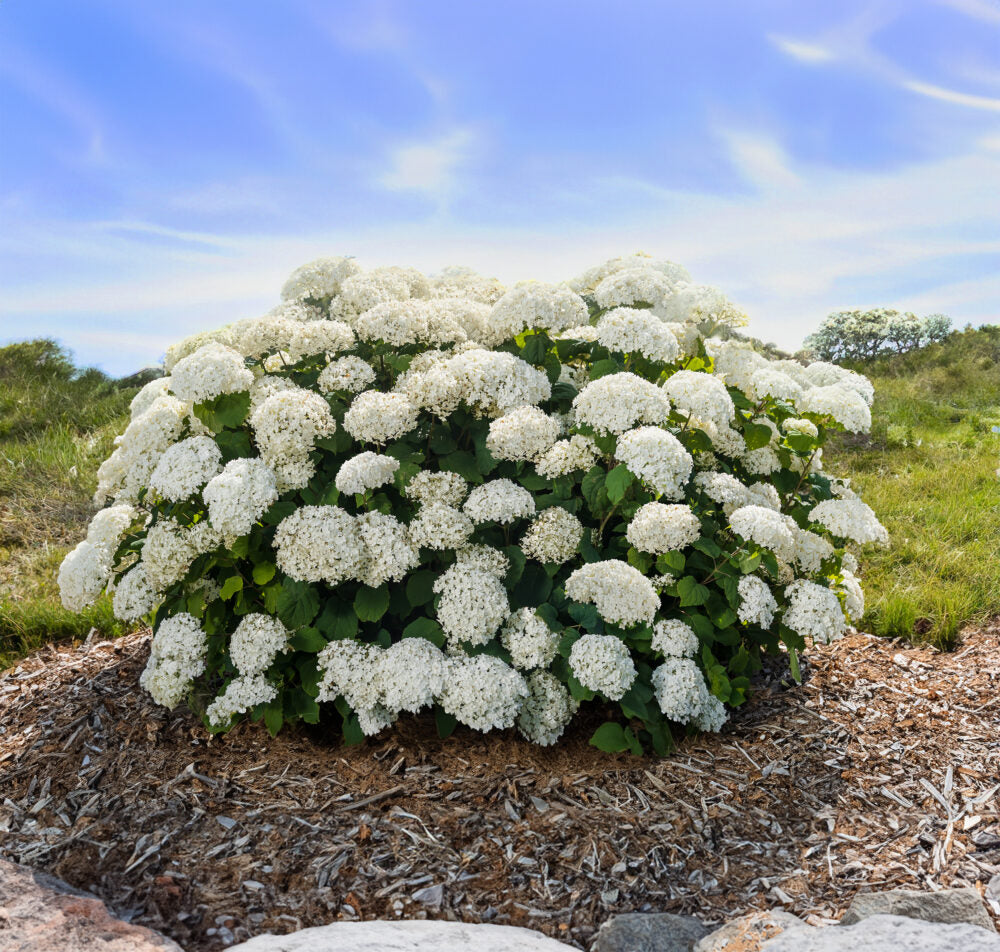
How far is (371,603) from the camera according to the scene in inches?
181

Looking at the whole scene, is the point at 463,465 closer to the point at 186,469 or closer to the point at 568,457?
the point at 568,457

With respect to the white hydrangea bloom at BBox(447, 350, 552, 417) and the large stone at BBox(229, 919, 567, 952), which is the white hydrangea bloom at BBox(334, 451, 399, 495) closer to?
the white hydrangea bloom at BBox(447, 350, 552, 417)

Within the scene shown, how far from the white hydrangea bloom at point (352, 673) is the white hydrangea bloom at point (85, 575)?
6.11 ft

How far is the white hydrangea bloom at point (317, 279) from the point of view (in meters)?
6.14

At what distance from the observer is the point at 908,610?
22.9 ft

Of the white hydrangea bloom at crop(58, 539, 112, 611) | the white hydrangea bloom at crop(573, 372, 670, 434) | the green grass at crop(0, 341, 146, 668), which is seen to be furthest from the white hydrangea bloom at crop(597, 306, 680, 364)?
the green grass at crop(0, 341, 146, 668)

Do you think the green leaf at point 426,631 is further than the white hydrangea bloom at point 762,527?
Yes

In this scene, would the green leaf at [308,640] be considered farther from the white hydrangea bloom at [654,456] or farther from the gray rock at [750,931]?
the gray rock at [750,931]

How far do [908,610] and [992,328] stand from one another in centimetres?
1754

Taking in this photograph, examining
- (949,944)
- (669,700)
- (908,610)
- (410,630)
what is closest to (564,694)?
(669,700)

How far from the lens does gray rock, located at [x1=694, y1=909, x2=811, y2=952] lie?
3.51 metres

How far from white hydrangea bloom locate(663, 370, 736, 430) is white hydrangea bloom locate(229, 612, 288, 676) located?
2.47m

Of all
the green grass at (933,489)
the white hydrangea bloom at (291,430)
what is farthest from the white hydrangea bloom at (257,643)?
the green grass at (933,489)

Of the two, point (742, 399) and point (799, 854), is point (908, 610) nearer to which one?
point (742, 399)
